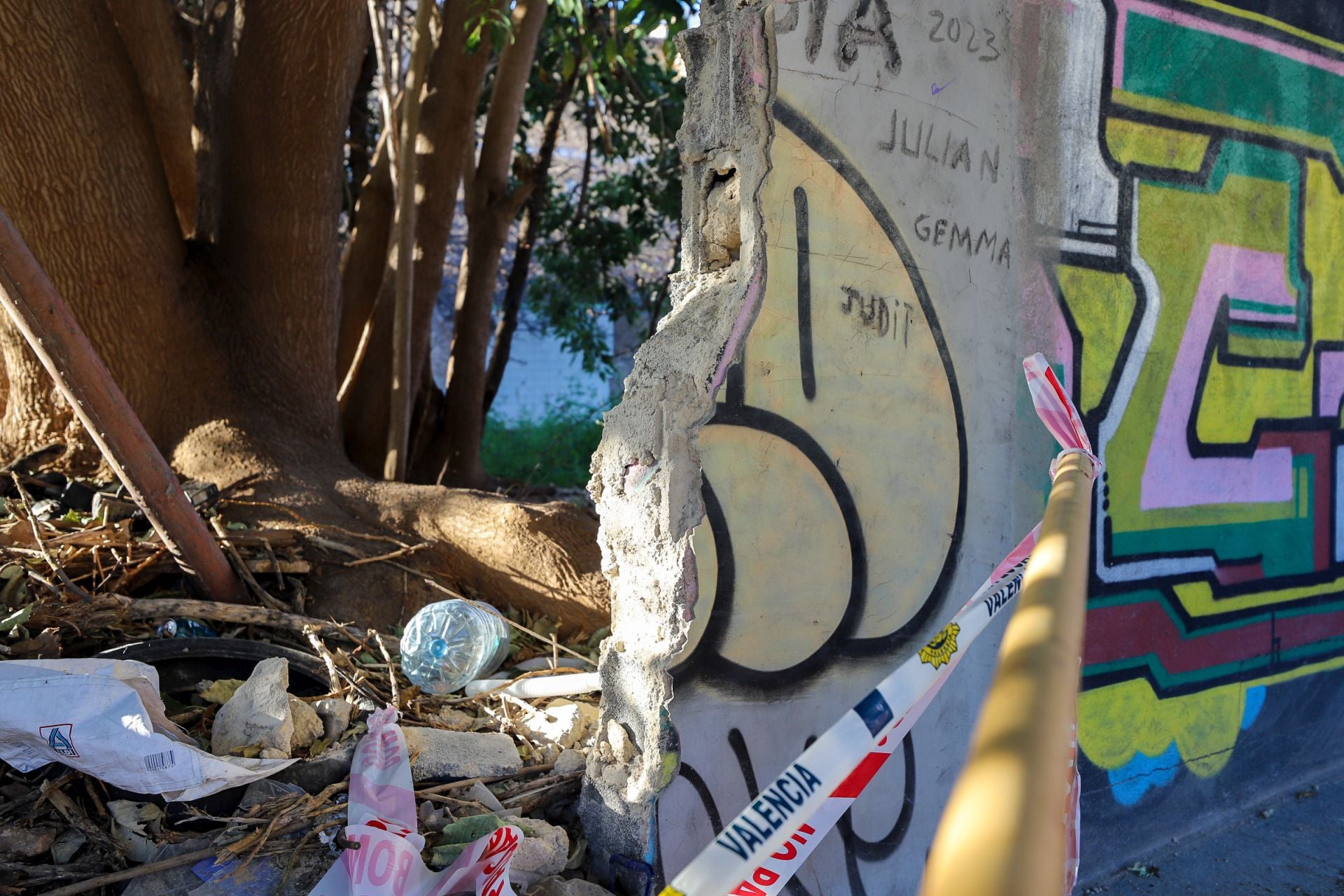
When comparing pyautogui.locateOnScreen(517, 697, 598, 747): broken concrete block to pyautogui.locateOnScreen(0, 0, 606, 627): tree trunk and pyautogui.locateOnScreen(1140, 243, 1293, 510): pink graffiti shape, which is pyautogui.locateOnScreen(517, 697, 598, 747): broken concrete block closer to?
pyautogui.locateOnScreen(0, 0, 606, 627): tree trunk

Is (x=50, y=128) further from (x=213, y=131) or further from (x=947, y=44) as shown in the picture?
(x=947, y=44)

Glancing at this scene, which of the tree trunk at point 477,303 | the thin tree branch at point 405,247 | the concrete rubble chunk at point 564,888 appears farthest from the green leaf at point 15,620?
the tree trunk at point 477,303

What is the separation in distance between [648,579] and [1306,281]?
2.87m

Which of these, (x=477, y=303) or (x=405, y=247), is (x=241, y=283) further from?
(x=477, y=303)

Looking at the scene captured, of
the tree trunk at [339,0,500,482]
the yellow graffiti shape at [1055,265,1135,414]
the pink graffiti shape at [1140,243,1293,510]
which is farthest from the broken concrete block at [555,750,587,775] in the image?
the tree trunk at [339,0,500,482]

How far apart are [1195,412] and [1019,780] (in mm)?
3052

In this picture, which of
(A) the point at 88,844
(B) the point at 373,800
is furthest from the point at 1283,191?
(A) the point at 88,844

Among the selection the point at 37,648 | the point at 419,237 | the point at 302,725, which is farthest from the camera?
the point at 419,237

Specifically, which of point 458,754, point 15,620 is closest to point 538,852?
point 458,754

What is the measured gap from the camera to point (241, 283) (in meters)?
4.48

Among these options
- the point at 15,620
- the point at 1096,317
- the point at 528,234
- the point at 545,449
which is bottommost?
the point at 545,449

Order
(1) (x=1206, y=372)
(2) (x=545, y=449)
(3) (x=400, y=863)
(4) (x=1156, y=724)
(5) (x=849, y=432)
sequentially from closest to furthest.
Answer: (3) (x=400, y=863) < (5) (x=849, y=432) < (4) (x=1156, y=724) < (1) (x=1206, y=372) < (2) (x=545, y=449)

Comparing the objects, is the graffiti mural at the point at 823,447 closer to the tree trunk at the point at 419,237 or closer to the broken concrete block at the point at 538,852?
the broken concrete block at the point at 538,852

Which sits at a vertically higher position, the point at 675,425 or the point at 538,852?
the point at 675,425
